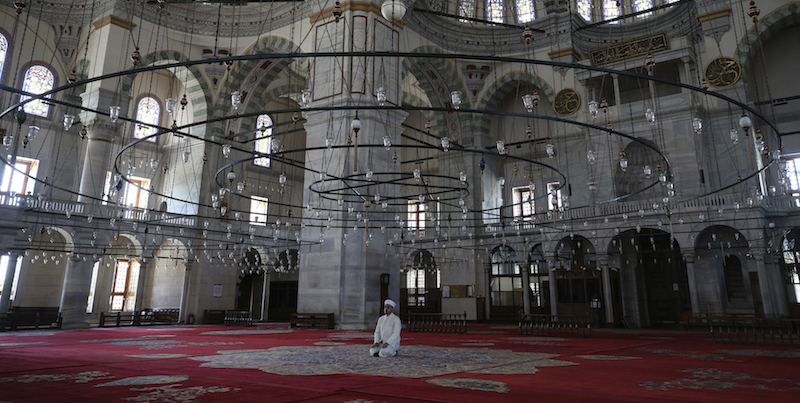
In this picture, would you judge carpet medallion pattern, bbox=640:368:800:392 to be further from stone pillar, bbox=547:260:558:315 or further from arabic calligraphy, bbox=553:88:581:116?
arabic calligraphy, bbox=553:88:581:116

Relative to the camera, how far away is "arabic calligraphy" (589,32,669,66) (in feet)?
55.4

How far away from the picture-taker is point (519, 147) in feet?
69.2

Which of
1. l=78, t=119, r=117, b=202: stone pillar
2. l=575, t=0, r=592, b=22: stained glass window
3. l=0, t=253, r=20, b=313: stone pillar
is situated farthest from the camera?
l=575, t=0, r=592, b=22: stained glass window

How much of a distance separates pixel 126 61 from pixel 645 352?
16.4 meters

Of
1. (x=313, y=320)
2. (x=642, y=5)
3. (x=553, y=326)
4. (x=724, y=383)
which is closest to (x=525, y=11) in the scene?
(x=642, y=5)

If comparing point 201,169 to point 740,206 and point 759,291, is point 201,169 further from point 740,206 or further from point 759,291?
point 759,291

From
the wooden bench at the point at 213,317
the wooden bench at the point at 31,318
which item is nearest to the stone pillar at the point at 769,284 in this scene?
the wooden bench at the point at 213,317

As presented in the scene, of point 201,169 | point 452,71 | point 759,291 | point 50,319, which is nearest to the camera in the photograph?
point 50,319

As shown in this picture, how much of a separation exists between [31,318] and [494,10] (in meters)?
18.9

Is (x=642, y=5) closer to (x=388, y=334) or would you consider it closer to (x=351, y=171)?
(x=351, y=171)

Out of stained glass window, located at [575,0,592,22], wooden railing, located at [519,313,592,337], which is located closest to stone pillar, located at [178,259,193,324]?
wooden railing, located at [519,313,592,337]

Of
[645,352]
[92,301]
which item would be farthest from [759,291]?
[92,301]

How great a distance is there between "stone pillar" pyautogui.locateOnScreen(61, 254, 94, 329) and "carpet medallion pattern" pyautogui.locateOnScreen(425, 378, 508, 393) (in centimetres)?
1376

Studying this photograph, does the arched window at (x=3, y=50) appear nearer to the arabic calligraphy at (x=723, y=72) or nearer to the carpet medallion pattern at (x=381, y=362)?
the carpet medallion pattern at (x=381, y=362)
